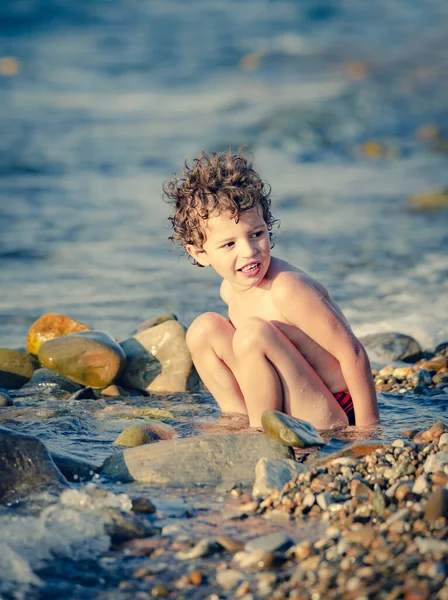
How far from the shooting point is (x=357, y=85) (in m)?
20.3

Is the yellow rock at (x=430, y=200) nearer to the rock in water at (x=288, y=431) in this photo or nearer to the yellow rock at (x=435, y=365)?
the yellow rock at (x=435, y=365)

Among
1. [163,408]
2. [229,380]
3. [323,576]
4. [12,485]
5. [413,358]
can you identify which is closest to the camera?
[323,576]

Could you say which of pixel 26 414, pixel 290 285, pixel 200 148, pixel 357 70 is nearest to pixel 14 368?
pixel 26 414

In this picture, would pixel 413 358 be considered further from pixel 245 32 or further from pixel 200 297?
pixel 245 32

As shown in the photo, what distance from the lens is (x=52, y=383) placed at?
5.59 m

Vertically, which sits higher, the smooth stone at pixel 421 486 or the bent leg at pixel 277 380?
the bent leg at pixel 277 380

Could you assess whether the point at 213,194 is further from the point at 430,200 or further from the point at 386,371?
the point at 430,200

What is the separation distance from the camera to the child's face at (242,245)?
4.39 meters

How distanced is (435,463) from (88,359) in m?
2.54

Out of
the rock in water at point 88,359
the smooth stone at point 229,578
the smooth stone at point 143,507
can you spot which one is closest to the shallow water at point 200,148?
the rock in water at point 88,359

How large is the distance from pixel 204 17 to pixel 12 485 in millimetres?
26445

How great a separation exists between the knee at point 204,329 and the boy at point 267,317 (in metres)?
0.13

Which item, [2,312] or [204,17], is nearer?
[2,312]

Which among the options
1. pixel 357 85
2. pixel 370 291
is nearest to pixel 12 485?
pixel 370 291
